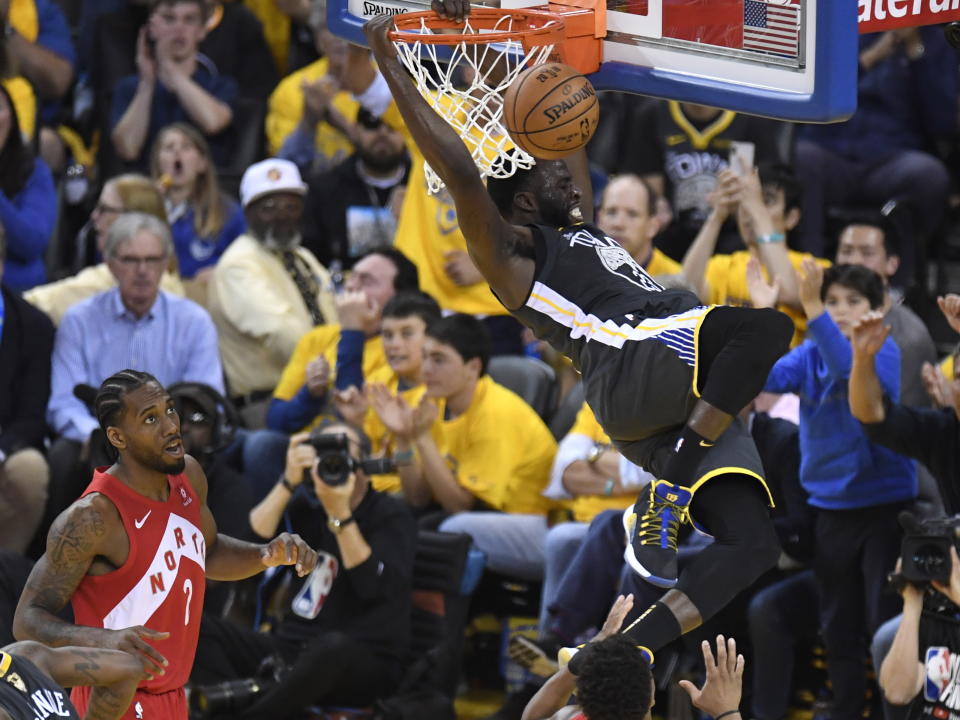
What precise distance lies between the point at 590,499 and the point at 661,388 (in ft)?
8.64

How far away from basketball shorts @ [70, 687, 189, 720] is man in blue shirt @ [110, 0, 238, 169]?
5.89 metres

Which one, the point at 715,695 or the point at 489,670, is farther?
the point at 489,670

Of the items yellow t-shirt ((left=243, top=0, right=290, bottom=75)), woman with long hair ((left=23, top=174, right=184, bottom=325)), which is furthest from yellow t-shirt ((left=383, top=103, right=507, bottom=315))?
yellow t-shirt ((left=243, top=0, right=290, bottom=75))

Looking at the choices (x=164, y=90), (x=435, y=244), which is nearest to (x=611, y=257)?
(x=435, y=244)

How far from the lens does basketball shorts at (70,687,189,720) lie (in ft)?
18.4

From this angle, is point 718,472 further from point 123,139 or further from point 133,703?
point 123,139

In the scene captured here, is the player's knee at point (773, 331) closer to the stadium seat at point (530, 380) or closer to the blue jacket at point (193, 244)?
the stadium seat at point (530, 380)

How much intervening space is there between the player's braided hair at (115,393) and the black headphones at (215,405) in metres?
2.49

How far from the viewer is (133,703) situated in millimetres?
5613

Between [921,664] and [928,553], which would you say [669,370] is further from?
[921,664]

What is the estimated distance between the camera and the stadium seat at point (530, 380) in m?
9.12

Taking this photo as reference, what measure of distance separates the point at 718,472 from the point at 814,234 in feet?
15.1

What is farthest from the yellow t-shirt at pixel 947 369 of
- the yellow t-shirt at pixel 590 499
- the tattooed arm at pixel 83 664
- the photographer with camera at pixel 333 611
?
the tattooed arm at pixel 83 664

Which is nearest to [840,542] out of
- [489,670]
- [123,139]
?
[489,670]
